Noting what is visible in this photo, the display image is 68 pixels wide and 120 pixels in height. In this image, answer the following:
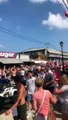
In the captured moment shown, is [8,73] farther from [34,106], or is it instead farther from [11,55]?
[11,55]

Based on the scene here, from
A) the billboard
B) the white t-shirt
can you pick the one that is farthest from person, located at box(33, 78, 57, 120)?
the billboard

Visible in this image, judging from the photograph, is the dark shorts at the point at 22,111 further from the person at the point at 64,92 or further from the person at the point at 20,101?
the person at the point at 64,92

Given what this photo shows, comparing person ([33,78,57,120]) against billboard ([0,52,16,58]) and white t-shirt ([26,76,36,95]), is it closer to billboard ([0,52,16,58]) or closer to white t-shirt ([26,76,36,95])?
white t-shirt ([26,76,36,95])

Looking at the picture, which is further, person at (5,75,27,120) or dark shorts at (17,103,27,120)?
dark shorts at (17,103,27,120)

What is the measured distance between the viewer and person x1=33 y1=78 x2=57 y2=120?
7738 millimetres

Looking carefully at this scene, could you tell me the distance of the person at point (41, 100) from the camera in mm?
7738

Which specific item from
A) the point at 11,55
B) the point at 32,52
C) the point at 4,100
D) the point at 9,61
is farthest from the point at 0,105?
the point at 32,52

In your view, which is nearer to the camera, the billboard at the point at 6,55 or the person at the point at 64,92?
the person at the point at 64,92

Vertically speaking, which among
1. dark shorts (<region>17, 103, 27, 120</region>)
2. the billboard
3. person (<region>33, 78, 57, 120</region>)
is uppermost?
the billboard

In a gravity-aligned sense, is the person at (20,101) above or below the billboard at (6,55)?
below

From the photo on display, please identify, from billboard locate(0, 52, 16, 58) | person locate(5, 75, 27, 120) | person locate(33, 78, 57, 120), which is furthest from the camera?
billboard locate(0, 52, 16, 58)

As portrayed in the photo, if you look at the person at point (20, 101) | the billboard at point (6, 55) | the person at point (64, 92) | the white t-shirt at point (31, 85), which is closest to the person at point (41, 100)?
the person at point (64, 92)

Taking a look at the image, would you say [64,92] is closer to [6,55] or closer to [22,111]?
[22,111]

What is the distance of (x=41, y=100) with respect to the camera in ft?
25.5
